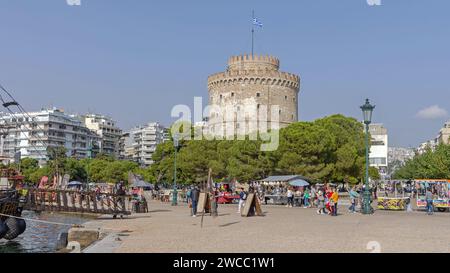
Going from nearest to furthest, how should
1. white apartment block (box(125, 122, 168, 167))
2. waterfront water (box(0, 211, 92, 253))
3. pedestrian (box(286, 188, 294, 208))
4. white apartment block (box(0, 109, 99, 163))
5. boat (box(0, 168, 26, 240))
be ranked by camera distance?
waterfront water (box(0, 211, 92, 253)), boat (box(0, 168, 26, 240)), pedestrian (box(286, 188, 294, 208)), white apartment block (box(0, 109, 99, 163)), white apartment block (box(125, 122, 168, 167))

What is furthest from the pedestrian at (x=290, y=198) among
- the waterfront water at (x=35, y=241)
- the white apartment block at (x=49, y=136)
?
the white apartment block at (x=49, y=136)

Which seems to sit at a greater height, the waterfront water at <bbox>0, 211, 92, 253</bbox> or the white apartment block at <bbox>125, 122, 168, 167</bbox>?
the white apartment block at <bbox>125, 122, 168, 167</bbox>

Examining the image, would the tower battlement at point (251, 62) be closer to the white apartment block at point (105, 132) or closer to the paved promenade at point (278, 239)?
the paved promenade at point (278, 239)

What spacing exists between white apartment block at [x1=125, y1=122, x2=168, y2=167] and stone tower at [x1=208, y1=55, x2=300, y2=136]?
258ft

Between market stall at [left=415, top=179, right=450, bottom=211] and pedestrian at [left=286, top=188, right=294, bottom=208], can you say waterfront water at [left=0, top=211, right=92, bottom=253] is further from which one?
market stall at [left=415, top=179, right=450, bottom=211]

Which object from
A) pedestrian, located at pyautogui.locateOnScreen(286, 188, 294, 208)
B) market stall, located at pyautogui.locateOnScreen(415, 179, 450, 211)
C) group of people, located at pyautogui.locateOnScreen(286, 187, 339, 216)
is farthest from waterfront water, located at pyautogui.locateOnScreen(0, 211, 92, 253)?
market stall, located at pyautogui.locateOnScreen(415, 179, 450, 211)

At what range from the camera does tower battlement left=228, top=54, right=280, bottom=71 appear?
8172 centimetres

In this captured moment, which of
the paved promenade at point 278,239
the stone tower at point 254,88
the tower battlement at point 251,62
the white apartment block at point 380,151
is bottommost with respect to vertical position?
the paved promenade at point 278,239

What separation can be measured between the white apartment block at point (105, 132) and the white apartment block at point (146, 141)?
374 inches

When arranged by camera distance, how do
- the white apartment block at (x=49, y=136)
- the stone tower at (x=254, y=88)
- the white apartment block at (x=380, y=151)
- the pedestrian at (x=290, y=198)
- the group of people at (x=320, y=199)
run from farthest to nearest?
the white apartment block at (x=380, y=151) < the white apartment block at (x=49, y=136) < the stone tower at (x=254, y=88) < the pedestrian at (x=290, y=198) < the group of people at (x=320, y=199)

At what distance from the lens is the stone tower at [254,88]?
7925 cm

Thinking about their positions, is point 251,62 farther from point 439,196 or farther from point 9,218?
point 9,218

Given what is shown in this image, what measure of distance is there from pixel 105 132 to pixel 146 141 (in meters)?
18.0
